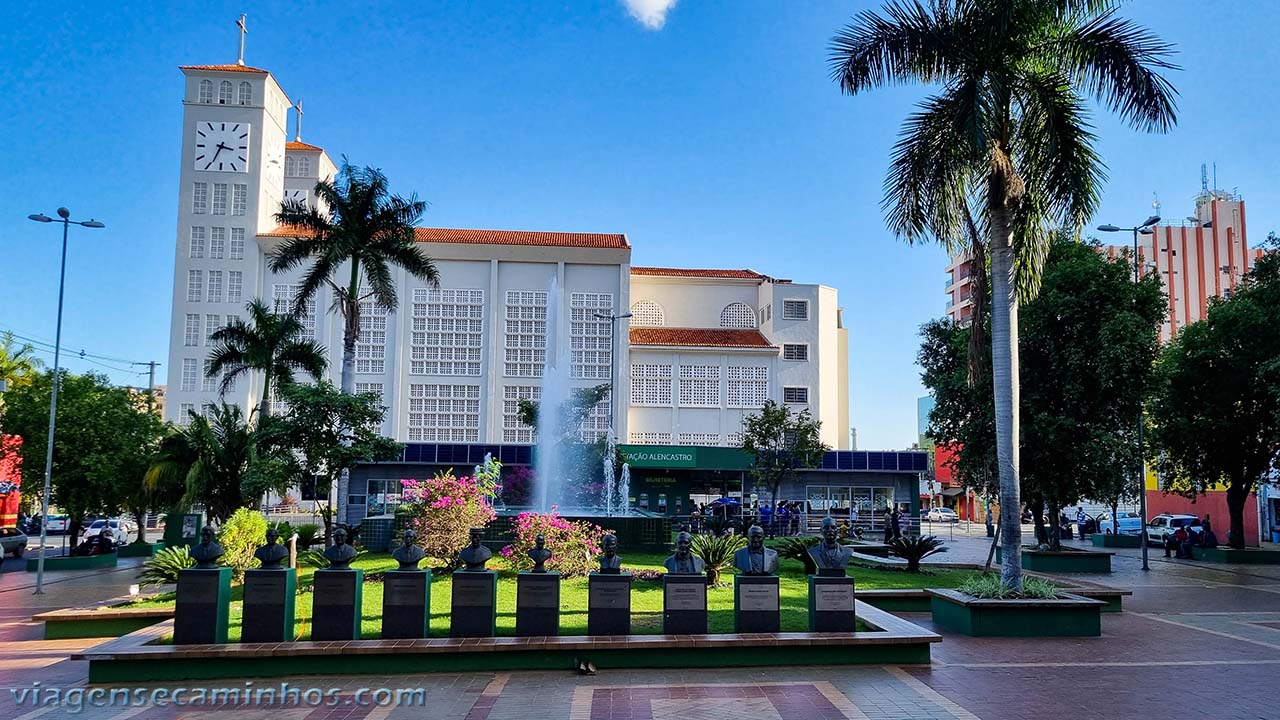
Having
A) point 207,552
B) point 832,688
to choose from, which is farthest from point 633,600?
point 207,552

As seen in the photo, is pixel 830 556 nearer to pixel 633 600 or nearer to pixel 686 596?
pixel 686 596

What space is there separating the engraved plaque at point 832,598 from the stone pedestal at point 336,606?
553cm

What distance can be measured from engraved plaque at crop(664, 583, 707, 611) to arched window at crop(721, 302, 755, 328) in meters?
47.7

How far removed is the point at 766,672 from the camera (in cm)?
1019

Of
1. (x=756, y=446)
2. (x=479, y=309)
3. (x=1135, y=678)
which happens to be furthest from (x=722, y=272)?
(x=1135, y=678)

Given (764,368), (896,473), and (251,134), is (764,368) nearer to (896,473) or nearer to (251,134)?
(896,473)

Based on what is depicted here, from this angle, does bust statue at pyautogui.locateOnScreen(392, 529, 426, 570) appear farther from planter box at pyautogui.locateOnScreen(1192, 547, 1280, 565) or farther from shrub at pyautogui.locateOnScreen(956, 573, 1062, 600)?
planter box at pyautogui.locateOnScreen(1192, 547, 1280, 565)

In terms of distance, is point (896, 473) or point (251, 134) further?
point (251, 134)

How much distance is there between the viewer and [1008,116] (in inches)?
556

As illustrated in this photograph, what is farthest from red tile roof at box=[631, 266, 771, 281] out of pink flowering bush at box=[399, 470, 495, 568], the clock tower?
pink flowering bush at box=[399, 470, 495, 568]

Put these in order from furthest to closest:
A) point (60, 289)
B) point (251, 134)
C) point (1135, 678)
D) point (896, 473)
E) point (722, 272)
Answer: point (722, 272) < point (251, 134) < point (896, 473) < point (60, 289) < point (1135, 678)

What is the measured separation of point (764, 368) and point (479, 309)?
17.8 metres

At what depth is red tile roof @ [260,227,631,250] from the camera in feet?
173

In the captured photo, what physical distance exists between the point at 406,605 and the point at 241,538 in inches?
237
